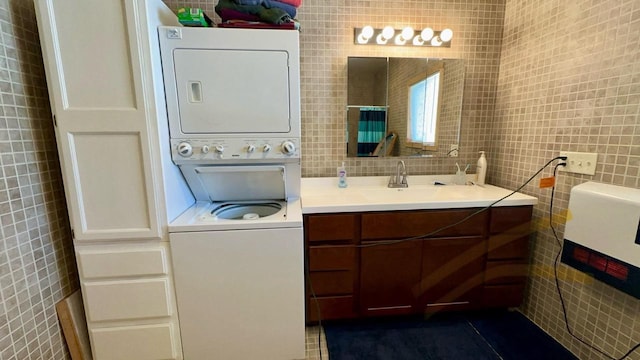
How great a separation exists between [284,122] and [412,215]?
94 cm

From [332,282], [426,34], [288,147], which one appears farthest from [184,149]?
[426,34]

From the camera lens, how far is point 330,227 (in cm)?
154

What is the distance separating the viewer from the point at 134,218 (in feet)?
4.14

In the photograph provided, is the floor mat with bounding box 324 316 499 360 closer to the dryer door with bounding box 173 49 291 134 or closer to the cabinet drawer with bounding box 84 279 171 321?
the cabinet drawer with bounding box 84 279 171 321

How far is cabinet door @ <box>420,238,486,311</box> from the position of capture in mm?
1638

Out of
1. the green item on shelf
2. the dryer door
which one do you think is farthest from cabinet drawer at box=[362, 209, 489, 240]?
the green item on shelf

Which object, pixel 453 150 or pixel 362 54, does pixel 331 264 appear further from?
pixel 362 54

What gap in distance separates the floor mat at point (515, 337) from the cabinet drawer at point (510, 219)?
0.63 m

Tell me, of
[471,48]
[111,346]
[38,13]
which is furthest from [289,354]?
[471,48]

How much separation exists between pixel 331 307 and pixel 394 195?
856mm

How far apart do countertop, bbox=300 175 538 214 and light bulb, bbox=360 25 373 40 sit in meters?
1.03

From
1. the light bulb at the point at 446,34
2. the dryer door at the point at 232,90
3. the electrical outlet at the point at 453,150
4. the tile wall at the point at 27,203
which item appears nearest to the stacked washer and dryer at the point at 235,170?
the dryer door at the point at 232,90

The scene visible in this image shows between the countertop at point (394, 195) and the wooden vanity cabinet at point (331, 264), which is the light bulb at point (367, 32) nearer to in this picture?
the countertop at point (394, 195)

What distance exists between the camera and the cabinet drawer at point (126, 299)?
4.24 ft
